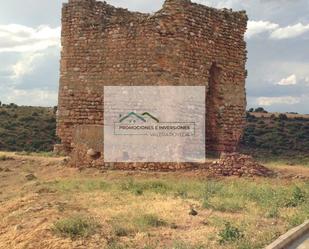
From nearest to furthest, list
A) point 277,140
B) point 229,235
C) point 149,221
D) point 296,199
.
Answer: point 229,235 < point 149,221 < point 296,199 < point 277,140

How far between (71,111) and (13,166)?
3.13 metres

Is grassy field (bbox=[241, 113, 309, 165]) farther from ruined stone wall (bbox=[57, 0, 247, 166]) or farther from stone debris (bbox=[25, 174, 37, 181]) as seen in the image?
stone debris (bbox=[25, 174, 37, 181])

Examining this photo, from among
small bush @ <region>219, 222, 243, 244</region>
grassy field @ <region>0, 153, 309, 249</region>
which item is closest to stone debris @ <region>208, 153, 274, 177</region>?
grassy field @ <region>0, 153, 309, 249</region>

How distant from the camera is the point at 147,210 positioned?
959cm

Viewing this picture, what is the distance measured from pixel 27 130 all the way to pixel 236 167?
20223 millimetres

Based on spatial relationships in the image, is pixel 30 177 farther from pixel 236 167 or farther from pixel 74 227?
pixel 74 227

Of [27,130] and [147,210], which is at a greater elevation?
[27,130]

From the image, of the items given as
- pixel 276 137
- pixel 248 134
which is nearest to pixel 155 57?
pixel 276 137

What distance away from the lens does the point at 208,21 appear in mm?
15883

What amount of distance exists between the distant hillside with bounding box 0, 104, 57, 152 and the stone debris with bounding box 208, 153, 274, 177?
14.4 m

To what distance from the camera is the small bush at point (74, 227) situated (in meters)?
7.71

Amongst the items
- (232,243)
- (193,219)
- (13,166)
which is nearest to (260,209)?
(193,219)

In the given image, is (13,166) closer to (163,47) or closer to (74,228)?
(163,47)

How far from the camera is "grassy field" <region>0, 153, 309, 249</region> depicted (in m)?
7.50
